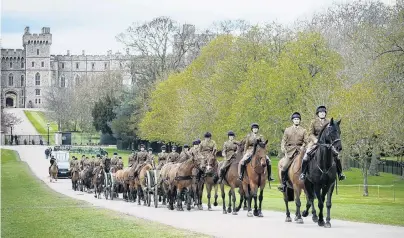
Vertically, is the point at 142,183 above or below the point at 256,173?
below

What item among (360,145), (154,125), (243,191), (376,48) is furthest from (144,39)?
(243,191)

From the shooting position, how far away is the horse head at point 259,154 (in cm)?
2567

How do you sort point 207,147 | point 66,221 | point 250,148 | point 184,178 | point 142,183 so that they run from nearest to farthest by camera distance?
point 66,221 < point 250,148 < point 207,147 < point 184,178 < point 142,183

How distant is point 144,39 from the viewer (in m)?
101

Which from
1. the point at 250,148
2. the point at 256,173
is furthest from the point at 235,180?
the point at 256,173

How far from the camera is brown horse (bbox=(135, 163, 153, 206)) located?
36250 millimetres

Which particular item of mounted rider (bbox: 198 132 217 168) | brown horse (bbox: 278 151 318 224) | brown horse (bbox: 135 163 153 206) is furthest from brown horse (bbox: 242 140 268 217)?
→ brown horse (bbox: 135 163 153 206)

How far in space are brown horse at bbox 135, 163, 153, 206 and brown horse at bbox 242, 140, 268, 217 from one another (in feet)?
32.9

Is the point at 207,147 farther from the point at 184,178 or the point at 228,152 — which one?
the point at 184,178

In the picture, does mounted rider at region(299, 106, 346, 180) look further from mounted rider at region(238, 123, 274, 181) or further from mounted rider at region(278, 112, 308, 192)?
mounted rider at region(238, 123, 274, 181)

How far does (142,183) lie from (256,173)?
11.2 meters

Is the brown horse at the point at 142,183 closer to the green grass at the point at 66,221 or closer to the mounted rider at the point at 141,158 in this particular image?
the mounted rider at the point at 141,158

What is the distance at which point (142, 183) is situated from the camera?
36625 mm

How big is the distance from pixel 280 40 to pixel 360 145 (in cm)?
1667
